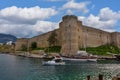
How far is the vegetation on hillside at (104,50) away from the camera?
71.2m

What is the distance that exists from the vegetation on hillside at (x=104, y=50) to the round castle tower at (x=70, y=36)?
5.05 metres

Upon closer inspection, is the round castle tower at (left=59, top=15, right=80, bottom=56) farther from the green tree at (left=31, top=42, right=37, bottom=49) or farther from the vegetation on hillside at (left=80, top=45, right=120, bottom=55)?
the green tree at (left=31, top=42, right=37, bottom=49)

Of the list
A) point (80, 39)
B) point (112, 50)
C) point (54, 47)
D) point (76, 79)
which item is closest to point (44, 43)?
point (54, 47)

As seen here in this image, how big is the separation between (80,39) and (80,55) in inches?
410

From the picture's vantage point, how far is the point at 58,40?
76.6 metres

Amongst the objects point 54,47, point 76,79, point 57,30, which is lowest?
point 76,79

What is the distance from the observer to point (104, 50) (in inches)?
2963

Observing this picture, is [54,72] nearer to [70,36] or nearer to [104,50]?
[70,36]

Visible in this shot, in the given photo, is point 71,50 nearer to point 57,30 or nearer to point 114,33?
point 57,30

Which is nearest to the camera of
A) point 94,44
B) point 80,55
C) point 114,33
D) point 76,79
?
point 76,79

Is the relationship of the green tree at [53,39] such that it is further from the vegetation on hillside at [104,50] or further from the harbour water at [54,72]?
the harbour water at [54,72]

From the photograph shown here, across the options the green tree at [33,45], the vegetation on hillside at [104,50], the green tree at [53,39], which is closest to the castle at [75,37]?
the green tree at [53,39]

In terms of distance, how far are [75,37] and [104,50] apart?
35.7 ft

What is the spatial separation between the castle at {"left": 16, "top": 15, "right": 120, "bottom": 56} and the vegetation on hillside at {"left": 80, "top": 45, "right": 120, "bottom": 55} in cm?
147
